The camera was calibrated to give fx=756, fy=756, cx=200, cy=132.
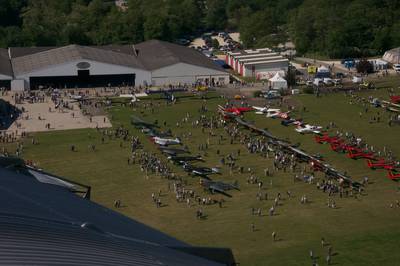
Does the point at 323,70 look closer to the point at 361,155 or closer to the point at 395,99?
the point at 395,99

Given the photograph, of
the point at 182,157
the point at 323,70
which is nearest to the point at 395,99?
the point at 323,70

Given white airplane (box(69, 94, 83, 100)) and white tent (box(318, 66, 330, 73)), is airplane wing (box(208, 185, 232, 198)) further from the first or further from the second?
white tent (box(318, 66, 330, 73))

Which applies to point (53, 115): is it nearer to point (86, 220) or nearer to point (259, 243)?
point (259, 243)

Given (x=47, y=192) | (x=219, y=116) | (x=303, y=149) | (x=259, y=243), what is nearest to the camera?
(x=47, y=192)

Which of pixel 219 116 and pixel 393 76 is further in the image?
pixel 393 76

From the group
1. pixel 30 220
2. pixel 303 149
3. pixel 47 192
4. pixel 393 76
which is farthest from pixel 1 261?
pixel 393 76

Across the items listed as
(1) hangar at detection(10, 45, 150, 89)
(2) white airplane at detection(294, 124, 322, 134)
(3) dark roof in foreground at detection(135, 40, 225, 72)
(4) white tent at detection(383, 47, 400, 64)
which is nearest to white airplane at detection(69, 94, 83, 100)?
(1) hangar at detection(10, 45, 150, 89)

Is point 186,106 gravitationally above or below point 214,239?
above
